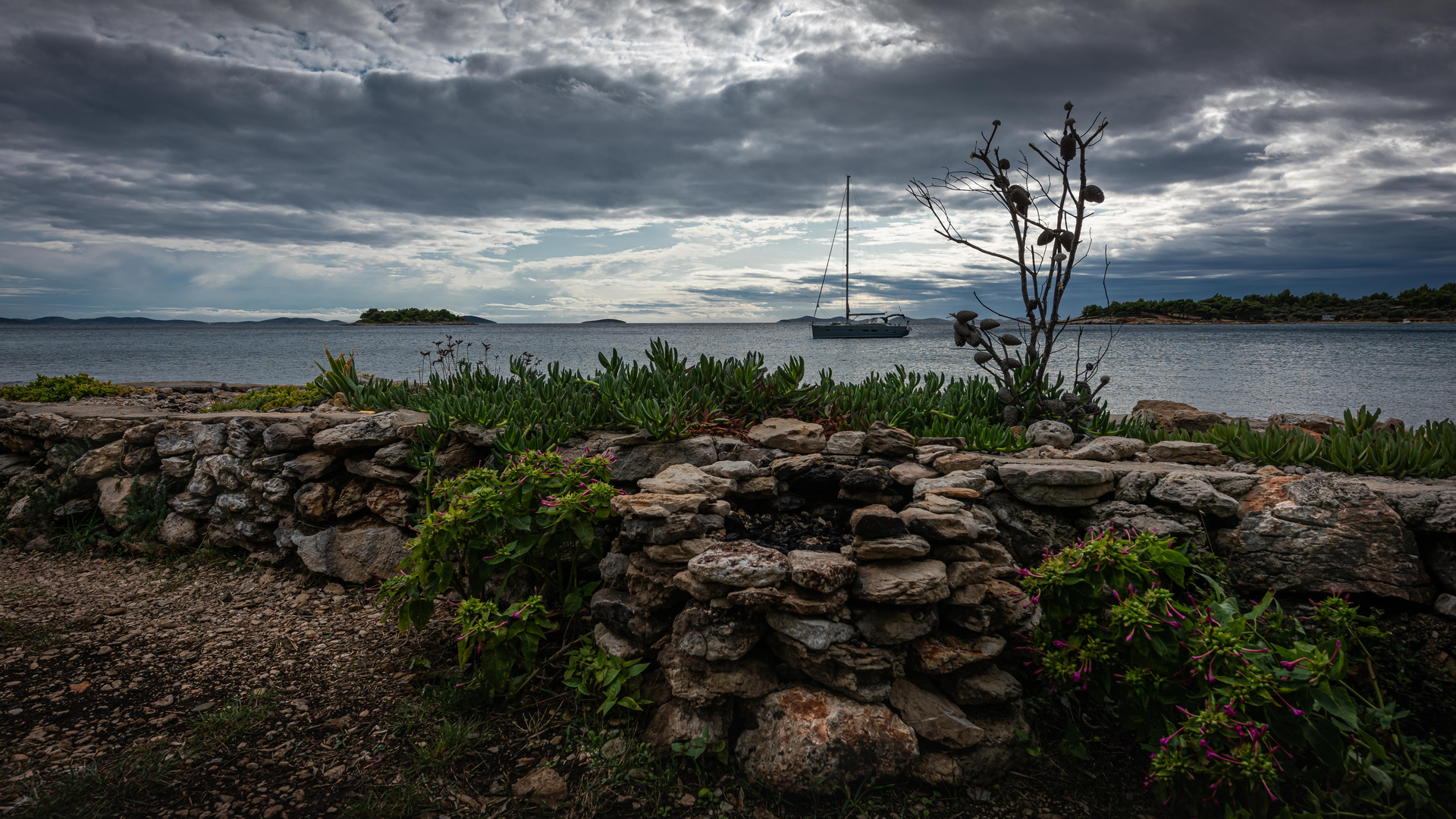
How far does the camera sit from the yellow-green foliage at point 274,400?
21.1 ft

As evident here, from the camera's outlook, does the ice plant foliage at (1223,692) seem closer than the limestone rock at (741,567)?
Yes

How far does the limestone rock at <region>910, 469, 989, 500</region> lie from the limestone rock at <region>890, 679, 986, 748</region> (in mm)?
1046

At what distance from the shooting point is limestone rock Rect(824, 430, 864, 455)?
4.31 meters

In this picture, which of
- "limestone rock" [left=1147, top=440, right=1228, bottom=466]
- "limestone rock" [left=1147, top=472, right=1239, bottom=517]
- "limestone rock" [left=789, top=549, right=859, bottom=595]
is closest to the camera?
"limestone rock" [left=789, top=549, right=859, bottom=595]

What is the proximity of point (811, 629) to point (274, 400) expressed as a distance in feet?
21.0

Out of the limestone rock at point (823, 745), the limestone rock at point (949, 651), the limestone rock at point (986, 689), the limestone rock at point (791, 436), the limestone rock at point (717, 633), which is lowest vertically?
the limestone rock at point (823, 745)

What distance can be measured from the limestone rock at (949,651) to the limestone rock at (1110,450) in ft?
6.31

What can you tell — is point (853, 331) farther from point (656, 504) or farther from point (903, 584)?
point (903, 584)

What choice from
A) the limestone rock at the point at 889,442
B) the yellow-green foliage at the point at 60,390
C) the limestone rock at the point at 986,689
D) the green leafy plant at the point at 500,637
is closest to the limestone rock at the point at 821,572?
the limestone rock at the point at 986,689

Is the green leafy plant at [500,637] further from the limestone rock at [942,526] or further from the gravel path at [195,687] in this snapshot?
the limestone rock at [942,526]

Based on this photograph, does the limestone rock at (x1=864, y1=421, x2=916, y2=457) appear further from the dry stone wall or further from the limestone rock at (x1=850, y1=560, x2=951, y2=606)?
the limestone rock at (x1=850, y1=560, x2=951, y2=606)

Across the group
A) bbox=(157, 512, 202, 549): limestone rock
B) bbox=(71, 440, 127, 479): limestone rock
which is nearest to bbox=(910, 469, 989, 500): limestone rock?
bbox=(157, 512, 202, 549): limestone rock

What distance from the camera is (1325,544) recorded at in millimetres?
2926

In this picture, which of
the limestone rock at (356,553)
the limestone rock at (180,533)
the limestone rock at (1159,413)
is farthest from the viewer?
the limestone rock at (1159,413)
